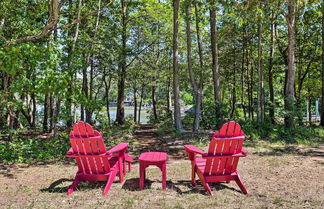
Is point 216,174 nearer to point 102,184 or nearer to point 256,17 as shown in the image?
point 102,184

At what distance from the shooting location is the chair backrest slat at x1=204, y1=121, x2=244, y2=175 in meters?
3.31

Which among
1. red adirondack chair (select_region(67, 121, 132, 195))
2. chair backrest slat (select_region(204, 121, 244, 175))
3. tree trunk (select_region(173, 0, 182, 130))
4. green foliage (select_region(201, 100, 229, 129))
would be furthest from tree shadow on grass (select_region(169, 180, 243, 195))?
green foliage (select_region(201, 100, 229, 129))

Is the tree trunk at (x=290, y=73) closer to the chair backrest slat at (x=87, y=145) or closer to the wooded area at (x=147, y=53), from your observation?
the wooded area at (x=147, y=53)

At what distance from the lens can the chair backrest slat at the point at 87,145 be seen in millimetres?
3414

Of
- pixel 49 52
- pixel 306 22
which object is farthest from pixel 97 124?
pixel 306 22

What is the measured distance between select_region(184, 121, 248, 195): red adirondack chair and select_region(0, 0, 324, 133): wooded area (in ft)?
11.2

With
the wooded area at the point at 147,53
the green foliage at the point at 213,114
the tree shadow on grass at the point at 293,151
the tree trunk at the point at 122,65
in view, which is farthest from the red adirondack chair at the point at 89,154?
the tree trunk at the point at 122,65

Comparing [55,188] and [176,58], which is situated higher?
[176,58]

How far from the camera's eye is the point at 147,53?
14062 millimetres

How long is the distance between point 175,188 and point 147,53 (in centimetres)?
1132

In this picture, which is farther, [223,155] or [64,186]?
[64,186]

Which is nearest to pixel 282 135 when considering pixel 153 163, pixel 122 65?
pixel 153 163

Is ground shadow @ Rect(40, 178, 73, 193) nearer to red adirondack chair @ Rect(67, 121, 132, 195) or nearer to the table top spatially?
red adirondack chair @ Rect(67, 121, 132, 195)

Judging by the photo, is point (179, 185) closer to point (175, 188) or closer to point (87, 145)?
point (175, 188)
